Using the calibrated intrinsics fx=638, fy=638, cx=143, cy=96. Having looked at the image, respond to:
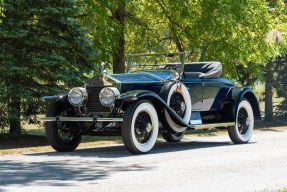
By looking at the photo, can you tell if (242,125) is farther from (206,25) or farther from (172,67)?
(206,25)

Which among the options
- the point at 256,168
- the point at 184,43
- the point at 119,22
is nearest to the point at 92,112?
the point at 256,168

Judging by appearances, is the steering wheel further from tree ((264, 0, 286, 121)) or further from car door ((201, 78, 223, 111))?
tree ((264, 0, 286, 121))

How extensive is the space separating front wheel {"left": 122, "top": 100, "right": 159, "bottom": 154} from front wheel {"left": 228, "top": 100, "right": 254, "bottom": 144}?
2.74m

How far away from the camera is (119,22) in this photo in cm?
1972

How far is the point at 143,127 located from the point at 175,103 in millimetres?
1198

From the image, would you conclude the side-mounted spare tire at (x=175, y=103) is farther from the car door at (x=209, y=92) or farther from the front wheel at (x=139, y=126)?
the car door at (x=209, y=92)

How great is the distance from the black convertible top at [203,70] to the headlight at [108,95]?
2.51m

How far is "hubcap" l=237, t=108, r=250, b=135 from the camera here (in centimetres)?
1441

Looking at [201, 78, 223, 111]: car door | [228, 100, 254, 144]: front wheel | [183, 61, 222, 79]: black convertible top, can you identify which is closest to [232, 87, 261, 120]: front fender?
[228, 100, 254, 144]: front wheel

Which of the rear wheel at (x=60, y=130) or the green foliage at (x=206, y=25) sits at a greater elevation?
the green foliage at (x=206, y=25)

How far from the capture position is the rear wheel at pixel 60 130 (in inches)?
486

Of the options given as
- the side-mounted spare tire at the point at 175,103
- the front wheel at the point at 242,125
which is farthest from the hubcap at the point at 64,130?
the front wheel at the point at 242,125

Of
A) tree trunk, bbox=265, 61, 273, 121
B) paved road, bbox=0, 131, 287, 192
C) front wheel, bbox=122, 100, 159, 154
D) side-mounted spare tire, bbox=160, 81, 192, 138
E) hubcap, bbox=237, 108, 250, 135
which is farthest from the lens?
tree trunk, bbox=265, 61, 273, 121

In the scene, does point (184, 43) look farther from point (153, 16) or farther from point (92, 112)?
point (92, 112)
